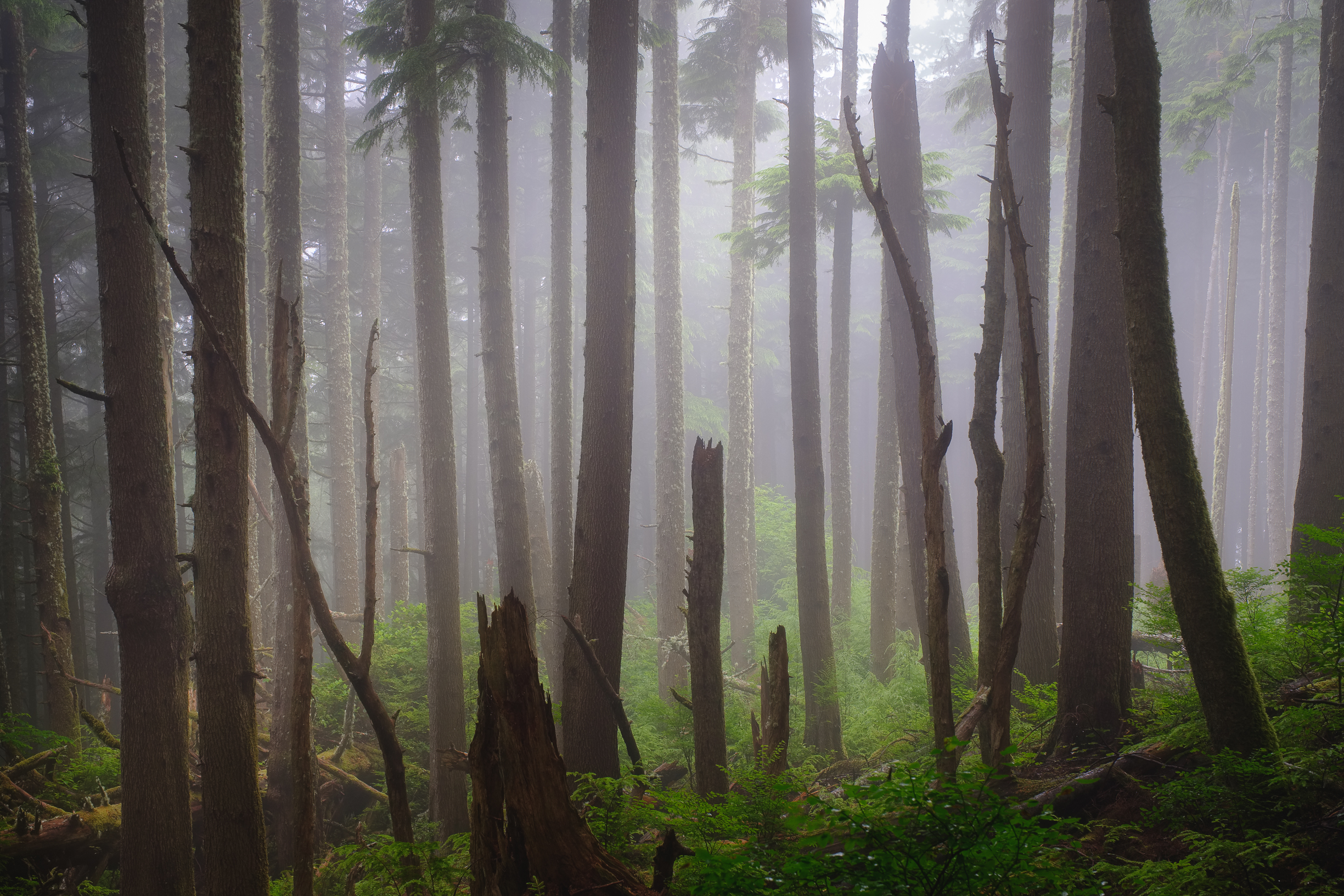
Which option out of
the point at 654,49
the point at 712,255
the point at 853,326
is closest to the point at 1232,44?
the point at 853,326

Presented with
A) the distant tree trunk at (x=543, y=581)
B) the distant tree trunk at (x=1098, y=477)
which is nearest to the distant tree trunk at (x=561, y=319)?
the distant tree trunk at (x=543, y=581)

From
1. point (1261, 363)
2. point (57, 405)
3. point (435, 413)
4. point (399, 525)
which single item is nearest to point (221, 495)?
point (435, 413)

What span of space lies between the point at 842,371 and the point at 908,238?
6.55m

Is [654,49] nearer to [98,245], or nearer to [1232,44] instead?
[98,245]

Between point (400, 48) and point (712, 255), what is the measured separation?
86.2ft

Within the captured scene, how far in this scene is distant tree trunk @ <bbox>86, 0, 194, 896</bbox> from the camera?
5375 mm

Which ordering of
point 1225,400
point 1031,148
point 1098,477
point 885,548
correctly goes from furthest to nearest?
point 1225,400
point 885,548
point 1031,148
point 1098,477

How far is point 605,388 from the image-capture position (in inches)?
261

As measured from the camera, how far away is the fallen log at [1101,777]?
4.44 meters

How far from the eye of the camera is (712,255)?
36062mm

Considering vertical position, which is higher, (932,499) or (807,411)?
(807,411)

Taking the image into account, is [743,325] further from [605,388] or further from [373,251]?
[373,251]

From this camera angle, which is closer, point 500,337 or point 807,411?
point 807,411

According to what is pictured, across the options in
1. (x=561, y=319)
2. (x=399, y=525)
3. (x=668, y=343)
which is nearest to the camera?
(x=561, y=319)
